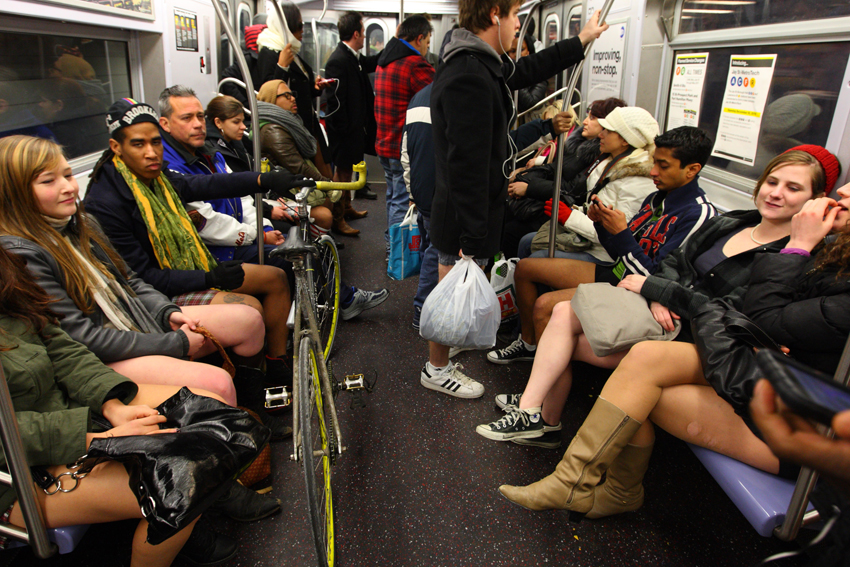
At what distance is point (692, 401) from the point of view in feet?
5.42

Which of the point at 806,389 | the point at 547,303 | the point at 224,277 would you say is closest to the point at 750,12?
the point at 547,303

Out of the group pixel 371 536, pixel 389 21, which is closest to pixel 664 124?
pixel 371 536

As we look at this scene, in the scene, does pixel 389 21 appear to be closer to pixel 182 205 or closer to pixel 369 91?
pixel 369 91

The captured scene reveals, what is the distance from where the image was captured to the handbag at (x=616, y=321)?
1.89 metres

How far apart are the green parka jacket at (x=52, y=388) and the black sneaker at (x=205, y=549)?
0.52m

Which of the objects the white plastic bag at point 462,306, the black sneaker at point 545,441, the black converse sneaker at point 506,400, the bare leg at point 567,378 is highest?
the white plastic bag at point 462,306

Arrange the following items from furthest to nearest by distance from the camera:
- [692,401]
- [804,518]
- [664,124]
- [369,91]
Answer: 1. [369,91]
2. [664,124]
3. [692,401]
4. [804,518]

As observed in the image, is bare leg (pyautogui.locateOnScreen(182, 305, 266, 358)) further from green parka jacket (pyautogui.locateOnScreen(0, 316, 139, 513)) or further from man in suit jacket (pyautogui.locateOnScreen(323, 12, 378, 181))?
man in suit jacket (pyautogui.locateOnScreen(323, 12, 378, 181))

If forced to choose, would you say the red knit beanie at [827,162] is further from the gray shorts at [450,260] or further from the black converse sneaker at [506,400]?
the black converse sneaker at [506,400]

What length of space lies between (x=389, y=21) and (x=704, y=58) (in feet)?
16.2

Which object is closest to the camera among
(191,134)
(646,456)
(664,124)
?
(646,456)

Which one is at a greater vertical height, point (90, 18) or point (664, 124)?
point (90, 18)

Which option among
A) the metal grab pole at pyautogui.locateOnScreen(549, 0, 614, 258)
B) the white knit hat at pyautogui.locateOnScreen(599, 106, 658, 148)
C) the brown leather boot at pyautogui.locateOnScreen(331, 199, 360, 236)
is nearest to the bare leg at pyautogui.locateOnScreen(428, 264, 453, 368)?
the metal grab pole at pyautogui.locateOnScreen(549, 0, 614, 258)

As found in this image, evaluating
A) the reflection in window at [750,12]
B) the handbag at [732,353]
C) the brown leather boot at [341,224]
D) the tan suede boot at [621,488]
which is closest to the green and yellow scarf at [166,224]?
the tan suede boot at [621,488]
